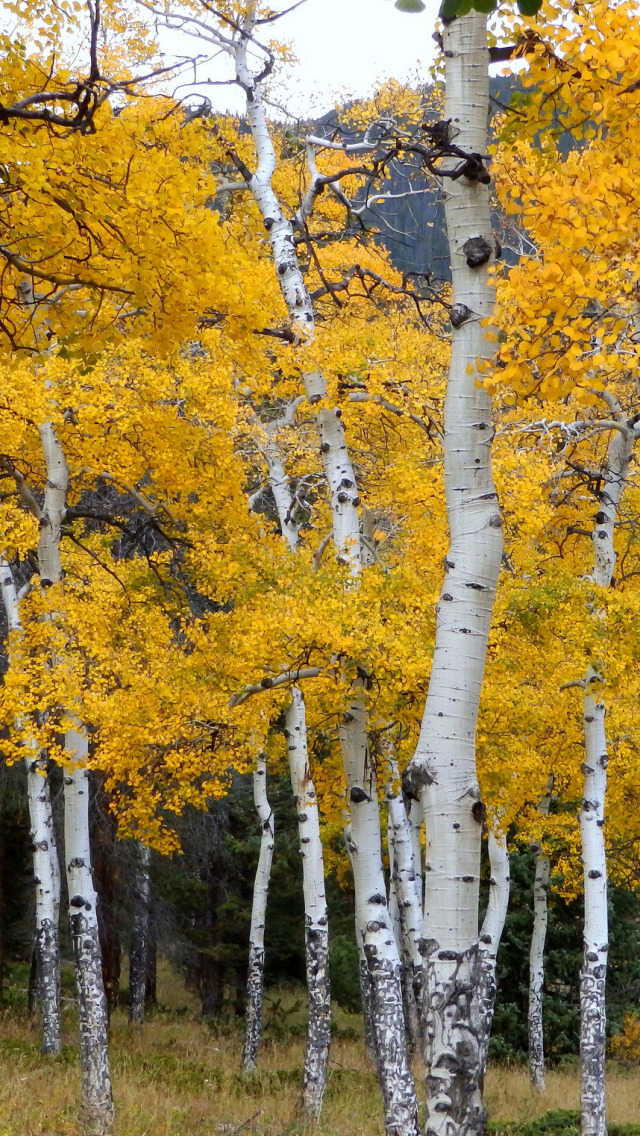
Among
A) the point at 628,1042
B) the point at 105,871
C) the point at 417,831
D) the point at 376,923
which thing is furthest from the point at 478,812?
the point at 628,1042

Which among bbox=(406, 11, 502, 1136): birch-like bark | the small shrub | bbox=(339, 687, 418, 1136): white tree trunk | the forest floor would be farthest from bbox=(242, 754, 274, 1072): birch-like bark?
bbox=(406, 11, 502, 1136): birch-like bark

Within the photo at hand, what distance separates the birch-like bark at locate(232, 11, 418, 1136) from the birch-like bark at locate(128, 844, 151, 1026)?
19.3 ft

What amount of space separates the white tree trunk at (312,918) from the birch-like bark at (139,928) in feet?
9.64

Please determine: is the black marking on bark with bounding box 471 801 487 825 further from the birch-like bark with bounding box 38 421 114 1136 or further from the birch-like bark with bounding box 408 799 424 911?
the birch-like bark with bounding box 408 799 424 911

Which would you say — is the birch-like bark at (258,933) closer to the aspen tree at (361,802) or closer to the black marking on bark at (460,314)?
the aspen tree at (361,802)

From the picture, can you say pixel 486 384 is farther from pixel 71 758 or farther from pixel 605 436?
pixel 605 436

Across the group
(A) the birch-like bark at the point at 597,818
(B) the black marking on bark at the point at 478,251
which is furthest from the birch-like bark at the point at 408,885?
(B) the black marking on bark at the point at 478,251

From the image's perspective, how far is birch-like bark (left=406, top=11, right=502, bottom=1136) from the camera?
334 centimetres

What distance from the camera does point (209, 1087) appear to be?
433 inches

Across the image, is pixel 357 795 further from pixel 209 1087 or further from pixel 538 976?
pixel 538 976

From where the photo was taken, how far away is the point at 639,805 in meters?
12.9

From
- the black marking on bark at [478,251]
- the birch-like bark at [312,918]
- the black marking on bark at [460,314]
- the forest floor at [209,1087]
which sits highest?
the black marking on bark at [478,251]

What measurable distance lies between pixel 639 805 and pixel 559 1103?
4.11 meters

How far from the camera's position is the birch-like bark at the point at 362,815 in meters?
7.22
